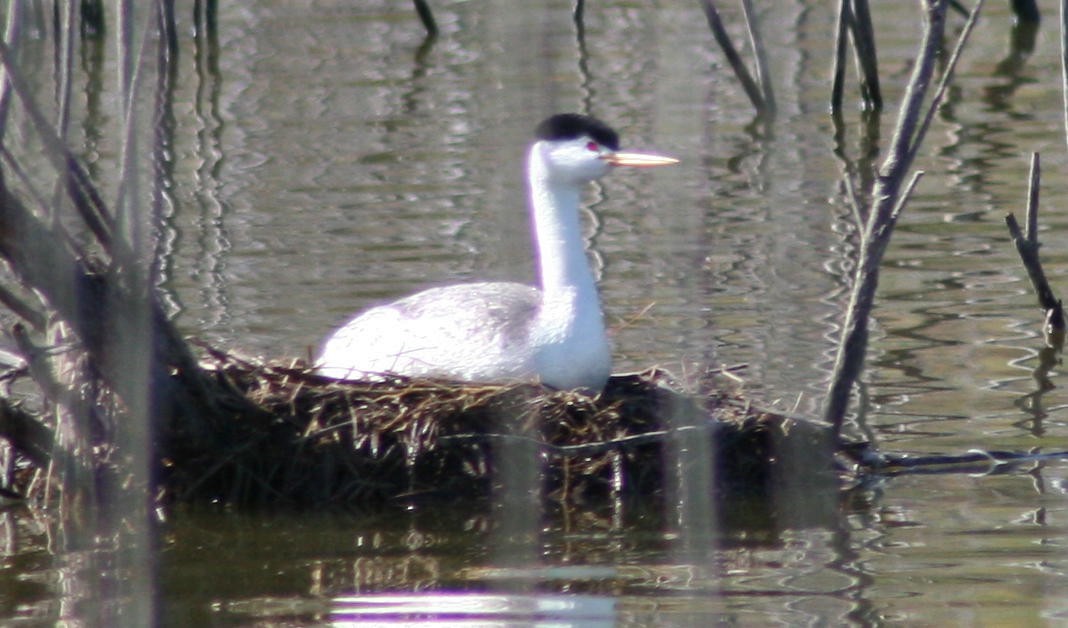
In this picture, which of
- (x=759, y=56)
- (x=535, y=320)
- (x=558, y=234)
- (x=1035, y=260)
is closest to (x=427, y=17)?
(x=759, y=56)

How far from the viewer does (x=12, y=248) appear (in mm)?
5746

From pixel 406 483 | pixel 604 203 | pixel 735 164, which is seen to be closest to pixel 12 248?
pixel 406 483

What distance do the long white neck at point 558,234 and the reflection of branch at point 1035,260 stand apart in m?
1.96

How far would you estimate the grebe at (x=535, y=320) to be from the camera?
6.80m

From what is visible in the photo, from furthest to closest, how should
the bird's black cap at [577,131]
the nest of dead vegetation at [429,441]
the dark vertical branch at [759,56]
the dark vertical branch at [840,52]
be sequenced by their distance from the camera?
the dark vertical branch at [759,56] < the dark vertical branch at [840,52] < the bird's black cap at [577,131] < the nest of dead vegetation at [429,441]

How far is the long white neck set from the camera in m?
7.03

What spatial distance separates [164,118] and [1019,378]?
353 inches

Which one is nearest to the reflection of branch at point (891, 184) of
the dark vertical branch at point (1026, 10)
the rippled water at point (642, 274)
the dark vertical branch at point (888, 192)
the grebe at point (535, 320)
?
the dark vertical branch at point (888, 192)

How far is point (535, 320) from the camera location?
693 cm

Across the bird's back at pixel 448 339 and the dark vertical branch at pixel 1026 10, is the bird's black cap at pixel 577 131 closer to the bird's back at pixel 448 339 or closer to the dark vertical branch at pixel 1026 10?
the bird's back at pixel 448 339

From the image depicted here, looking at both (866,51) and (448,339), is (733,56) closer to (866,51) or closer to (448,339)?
(866,51)

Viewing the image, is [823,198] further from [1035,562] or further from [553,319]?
[1035,562]

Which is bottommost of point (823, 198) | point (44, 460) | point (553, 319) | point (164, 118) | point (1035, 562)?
point (1035, 562)

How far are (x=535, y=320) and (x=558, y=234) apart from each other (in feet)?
1.32
